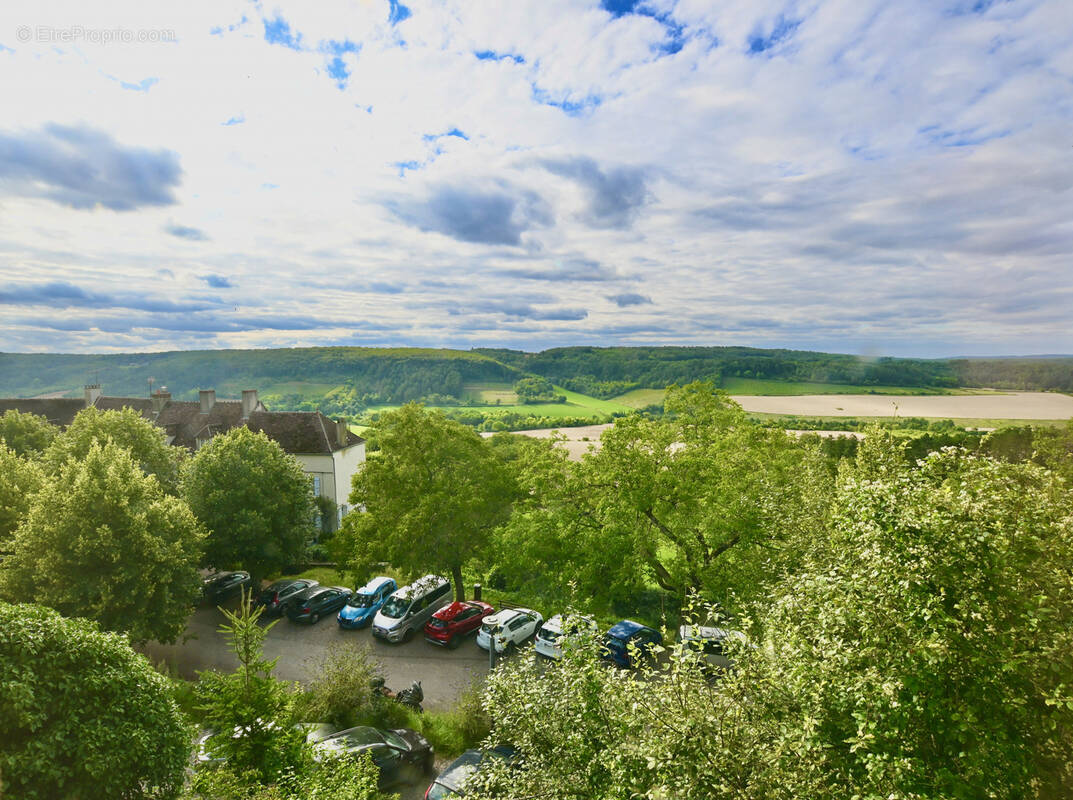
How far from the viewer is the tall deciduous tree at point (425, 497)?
23219 mm

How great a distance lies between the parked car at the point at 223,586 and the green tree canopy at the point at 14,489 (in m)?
8.38

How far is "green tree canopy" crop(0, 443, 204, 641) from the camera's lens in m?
16.8

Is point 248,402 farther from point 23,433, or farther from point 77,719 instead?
point 77,719

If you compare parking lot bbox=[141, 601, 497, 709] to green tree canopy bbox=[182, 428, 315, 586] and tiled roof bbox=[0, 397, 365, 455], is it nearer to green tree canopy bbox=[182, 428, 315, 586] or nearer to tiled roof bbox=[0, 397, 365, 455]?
green tree canopy bbox=[182, 428, 315, 586]

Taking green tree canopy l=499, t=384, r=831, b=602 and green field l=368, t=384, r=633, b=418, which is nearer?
green tree canopy l=499, t=384, r=831, b=602

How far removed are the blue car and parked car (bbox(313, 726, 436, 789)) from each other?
9.17 m

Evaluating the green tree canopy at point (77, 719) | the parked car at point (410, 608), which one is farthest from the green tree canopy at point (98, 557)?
the green tree canopy at point (77, 719)

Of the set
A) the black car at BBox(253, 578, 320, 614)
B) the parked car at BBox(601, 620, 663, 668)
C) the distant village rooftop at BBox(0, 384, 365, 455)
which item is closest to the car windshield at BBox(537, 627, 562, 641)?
the parked car at BBox(601, 620, 663, 668)

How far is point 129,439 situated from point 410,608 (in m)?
20.3

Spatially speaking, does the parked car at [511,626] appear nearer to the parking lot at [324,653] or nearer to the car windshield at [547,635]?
the parking lot at [324,653]

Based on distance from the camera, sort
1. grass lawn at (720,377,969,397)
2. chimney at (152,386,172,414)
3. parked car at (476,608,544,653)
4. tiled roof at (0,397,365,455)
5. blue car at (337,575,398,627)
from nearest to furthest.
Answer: parked car at (476,608,544,653), blue car at (337,575,398,627), tiled roof at (0,397,365,455), chimney at (152,386,172,414), grass lawn at (720,377,969,397)

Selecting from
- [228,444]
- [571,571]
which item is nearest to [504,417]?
[228,444]

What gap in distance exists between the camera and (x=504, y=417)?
92.8 meters

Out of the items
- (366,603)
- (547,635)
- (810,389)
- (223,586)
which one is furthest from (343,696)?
(810,389)
